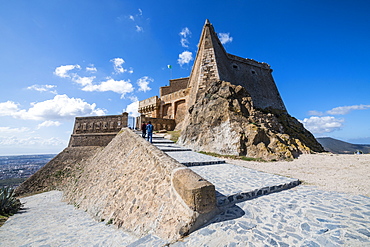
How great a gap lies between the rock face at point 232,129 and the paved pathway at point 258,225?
15.8ft

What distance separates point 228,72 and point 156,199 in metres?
15.3

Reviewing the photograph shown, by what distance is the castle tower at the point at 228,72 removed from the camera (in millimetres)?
14025

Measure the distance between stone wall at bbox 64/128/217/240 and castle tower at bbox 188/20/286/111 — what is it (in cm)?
921

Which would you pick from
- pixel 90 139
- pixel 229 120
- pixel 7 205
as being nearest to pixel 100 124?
pixel 90 139

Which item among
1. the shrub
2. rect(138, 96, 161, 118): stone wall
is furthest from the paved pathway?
rect(138, 96, 161, 118): stone wall

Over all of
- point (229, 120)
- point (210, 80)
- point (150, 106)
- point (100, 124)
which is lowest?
point (229, 120)

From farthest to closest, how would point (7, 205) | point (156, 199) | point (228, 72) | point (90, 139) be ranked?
point (90, 139) → point (228, 72) → point (7, 205) → point (156, 199)

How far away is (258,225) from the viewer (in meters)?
2.63

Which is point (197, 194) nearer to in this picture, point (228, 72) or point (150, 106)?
point (228, 72)

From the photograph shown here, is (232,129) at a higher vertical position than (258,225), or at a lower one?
higher

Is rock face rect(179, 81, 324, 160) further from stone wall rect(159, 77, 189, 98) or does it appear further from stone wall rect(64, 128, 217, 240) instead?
stone wall rect(159, 77, 189, 98)

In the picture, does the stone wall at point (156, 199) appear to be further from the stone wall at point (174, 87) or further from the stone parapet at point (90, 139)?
the stone wall at point (174, 87)

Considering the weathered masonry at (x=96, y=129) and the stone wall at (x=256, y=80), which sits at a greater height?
the stone wall at (x=256, y=80)

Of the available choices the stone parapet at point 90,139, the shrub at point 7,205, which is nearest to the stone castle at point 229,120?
the stone parapet at point 90,139
